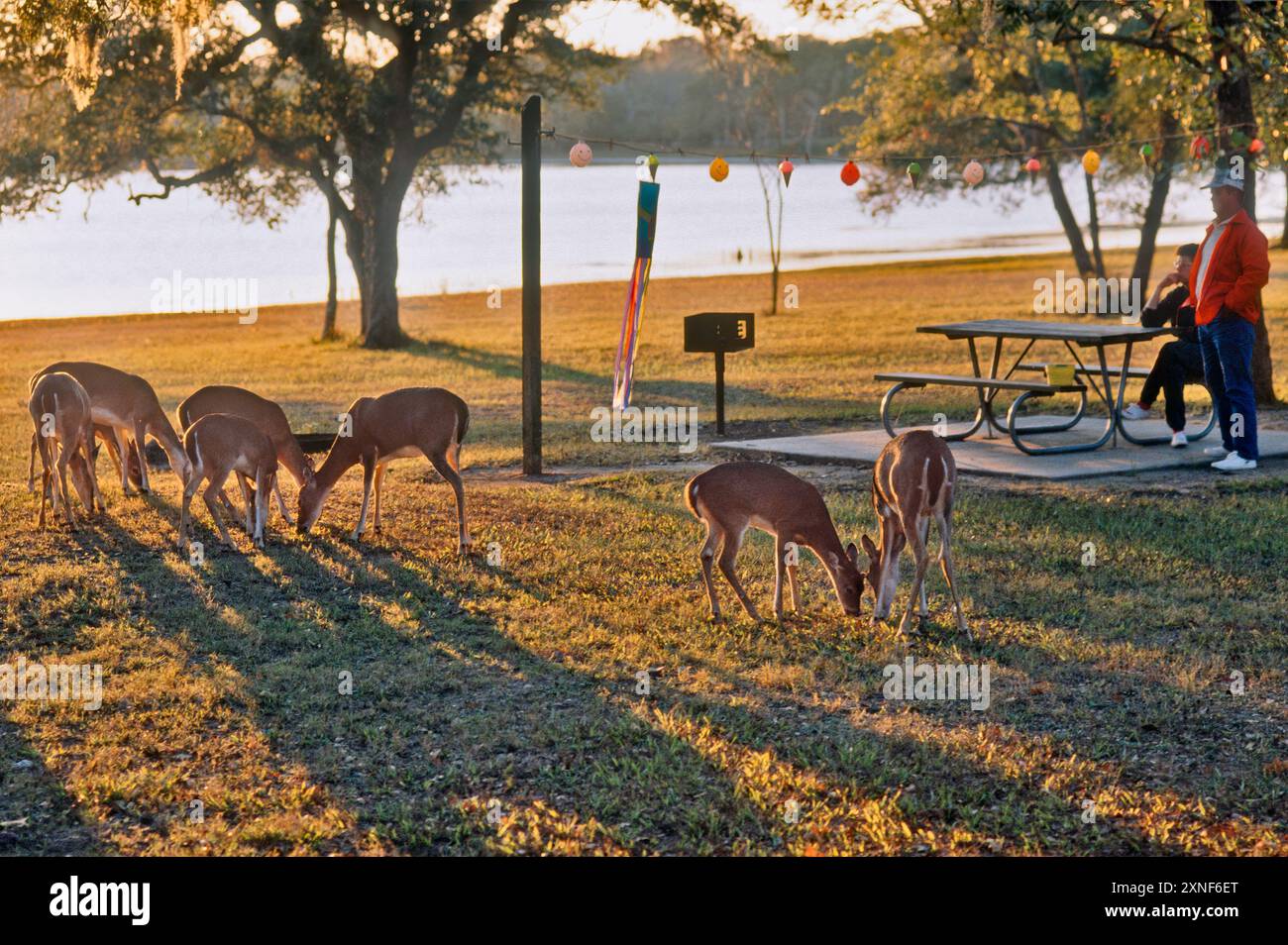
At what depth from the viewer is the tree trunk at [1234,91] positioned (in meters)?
15.2

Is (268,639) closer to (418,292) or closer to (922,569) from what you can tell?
(922,569)

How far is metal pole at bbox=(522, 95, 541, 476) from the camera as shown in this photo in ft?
44.1

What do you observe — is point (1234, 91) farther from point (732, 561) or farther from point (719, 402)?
point (732, 561)

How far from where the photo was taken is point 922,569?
8.00 m

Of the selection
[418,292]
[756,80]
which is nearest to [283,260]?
[418,292]

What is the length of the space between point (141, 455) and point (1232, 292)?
339 inches

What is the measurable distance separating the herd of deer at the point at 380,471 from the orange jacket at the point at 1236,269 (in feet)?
14.1

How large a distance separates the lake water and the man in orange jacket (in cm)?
1626

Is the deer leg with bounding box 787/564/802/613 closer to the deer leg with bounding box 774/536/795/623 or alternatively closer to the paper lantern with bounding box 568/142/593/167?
the deer leg with bounding box 774/536/795/623

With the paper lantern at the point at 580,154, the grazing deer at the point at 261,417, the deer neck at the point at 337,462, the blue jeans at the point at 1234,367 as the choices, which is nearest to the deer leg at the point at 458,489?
the deer neck at the point at 337,462

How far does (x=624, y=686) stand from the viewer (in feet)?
24.3

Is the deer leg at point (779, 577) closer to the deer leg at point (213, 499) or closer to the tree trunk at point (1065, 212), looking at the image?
the deer leg at point (213, 499)

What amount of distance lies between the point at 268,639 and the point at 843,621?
300 cm

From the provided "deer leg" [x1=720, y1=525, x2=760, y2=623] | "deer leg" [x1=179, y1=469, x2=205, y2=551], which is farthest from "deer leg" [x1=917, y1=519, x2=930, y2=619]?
"deer leg" [x1=179, y1=469, x2=205, y2=551]
